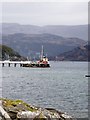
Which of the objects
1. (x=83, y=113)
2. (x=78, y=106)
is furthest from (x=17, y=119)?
(x=78, y=106)

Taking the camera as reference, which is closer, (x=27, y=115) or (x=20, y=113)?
(x=27, y=115)

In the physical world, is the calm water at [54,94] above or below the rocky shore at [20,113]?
→ below

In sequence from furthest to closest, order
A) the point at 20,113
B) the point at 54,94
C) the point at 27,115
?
the point at 54,94 < the point at 20,113 < the point at 27,115

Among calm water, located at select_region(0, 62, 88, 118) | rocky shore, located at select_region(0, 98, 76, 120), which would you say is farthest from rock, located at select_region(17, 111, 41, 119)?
calm water, located at select_region(0, 62, 88, 118)

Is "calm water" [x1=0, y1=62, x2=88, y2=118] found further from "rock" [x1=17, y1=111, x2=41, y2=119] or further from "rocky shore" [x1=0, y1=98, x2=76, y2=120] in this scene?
"rock" [x1=17, y1=111, x2=41, y2=119]

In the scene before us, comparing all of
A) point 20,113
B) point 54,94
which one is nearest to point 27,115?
point 20,113

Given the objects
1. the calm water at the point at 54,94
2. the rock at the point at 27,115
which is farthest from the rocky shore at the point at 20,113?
the calm water at the point at 54,94

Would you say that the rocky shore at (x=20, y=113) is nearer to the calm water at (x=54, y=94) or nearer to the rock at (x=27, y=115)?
the rock at (x=27, y=115)

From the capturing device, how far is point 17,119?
18062 millimetres

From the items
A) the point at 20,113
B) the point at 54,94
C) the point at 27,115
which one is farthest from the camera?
the point at 54,94

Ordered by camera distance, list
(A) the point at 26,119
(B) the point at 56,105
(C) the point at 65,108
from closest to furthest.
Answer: (A) the point at 26,119, (C) the point at 65,108, (B) the point at 56,105

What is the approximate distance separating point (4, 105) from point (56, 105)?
85.9ft

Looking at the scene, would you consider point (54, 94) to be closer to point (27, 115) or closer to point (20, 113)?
point (20, 113)

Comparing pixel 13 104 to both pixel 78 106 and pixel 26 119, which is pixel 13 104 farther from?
pixel 78 106
